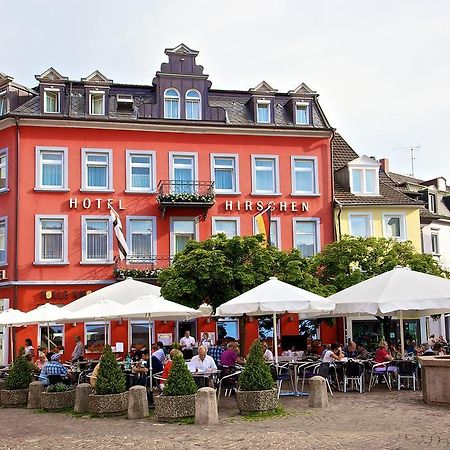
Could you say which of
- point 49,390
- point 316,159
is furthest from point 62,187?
point 49,390

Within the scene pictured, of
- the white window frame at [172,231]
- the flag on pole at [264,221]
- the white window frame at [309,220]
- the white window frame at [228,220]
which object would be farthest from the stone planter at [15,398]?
the white window frame at [309,220]

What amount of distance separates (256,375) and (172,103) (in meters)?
20.5

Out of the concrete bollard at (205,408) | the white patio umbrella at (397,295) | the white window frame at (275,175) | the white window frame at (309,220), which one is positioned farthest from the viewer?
the white window frame at (309,220)

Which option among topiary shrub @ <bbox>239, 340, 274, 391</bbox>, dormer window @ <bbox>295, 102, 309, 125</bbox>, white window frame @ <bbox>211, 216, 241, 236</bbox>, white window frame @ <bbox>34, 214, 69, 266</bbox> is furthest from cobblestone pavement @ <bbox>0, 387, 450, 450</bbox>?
dormer window @ <bbox>295, 102, 309, 125</bbox>

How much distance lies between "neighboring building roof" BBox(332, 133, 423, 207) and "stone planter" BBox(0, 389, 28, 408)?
64.5 ft

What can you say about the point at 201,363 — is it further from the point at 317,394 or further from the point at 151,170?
the point at 151,170

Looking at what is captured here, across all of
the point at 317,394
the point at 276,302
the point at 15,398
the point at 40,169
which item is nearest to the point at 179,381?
the point at 317,394

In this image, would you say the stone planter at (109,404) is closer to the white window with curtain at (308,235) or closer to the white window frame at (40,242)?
the white window frame at (40,242)

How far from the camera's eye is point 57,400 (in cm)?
1542

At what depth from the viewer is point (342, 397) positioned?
16.0 meters

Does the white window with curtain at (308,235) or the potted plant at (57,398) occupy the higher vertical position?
the white window with curtain at (308,235)

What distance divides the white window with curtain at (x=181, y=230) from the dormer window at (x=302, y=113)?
7008mm

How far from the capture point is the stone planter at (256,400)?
13367 mm

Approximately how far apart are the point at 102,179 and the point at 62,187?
66.7 inches
